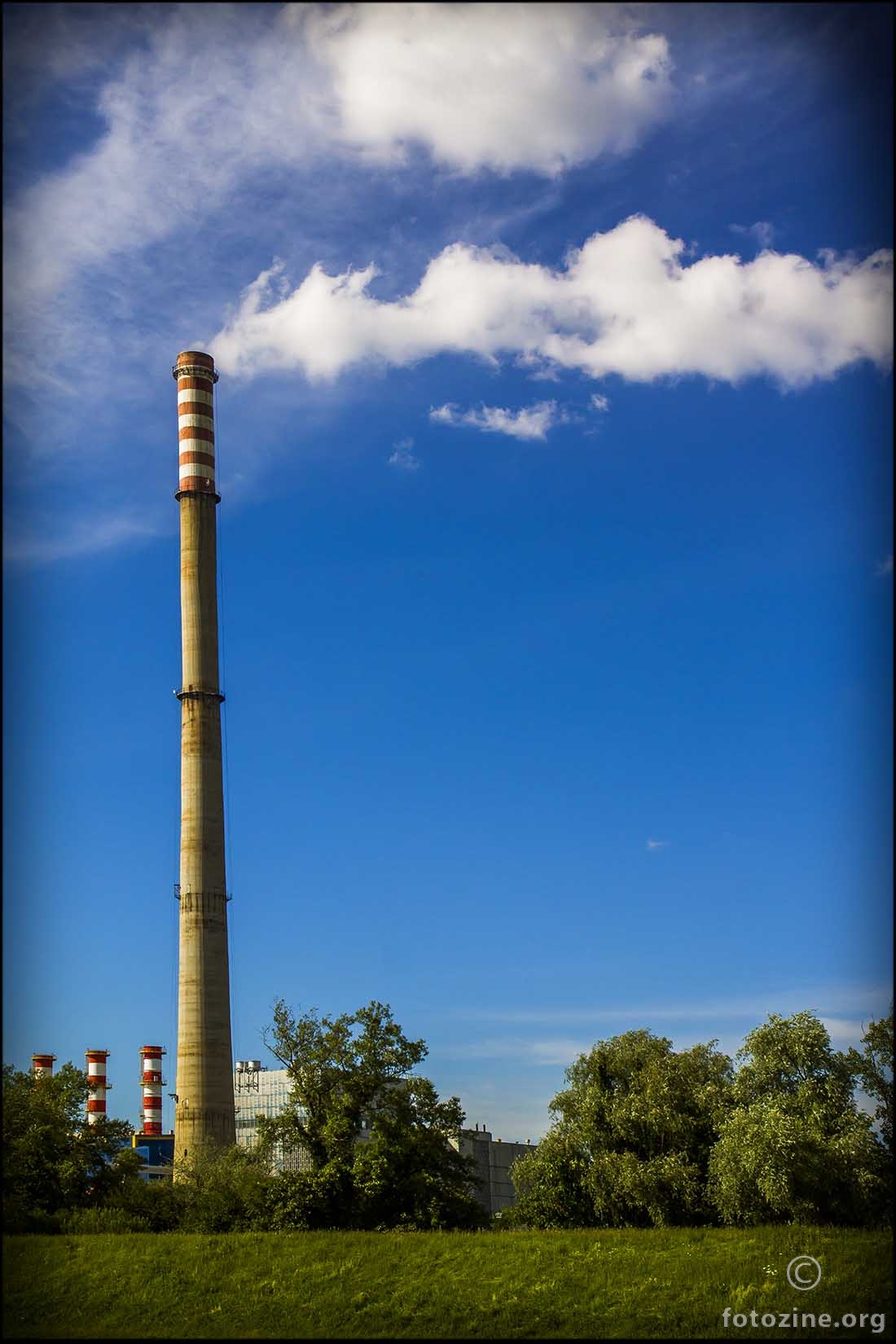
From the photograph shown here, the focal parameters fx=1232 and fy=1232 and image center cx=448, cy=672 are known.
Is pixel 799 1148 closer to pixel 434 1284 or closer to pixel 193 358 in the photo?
pixel 434 1284

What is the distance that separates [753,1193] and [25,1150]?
25.6 m

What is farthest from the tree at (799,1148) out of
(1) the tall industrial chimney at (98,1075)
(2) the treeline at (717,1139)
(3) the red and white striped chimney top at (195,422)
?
(1) the tall industrial chimney at (98,1075)

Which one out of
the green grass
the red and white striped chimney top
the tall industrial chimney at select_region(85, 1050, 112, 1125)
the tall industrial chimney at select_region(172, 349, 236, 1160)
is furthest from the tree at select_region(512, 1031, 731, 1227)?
the tall industrial chimney at select_region(85, 1050, 112, 1125)

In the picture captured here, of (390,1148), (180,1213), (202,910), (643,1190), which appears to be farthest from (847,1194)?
(202,910)

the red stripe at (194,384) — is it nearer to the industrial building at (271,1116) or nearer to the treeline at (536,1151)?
the treeline at (536,1151)

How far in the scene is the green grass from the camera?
107ft

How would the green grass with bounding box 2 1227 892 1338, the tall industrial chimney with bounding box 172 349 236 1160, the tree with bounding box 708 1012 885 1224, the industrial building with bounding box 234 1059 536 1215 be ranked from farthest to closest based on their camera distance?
the industrial building with bounding box 234 1059 536 1215, the tall industrial chimney with bounding box 172 349 236 1160, the tree with bounding box 708 1012 885 1224, the green grass with bounding box 2 1227 892 1338

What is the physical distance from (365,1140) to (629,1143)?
382 inches

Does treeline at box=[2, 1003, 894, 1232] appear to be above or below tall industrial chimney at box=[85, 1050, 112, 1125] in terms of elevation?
above

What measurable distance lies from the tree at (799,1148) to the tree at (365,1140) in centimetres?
921

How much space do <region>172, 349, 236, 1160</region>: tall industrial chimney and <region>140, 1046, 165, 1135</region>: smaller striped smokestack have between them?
5146 cm

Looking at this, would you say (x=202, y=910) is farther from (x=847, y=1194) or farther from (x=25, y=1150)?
(x=847, y=1194)

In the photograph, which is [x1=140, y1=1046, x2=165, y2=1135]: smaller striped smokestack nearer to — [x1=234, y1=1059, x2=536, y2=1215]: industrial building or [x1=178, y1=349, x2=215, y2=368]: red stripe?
[x1=234, y1=1059, x2=536, y2=1215]: industrial building

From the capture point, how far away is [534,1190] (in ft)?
150
